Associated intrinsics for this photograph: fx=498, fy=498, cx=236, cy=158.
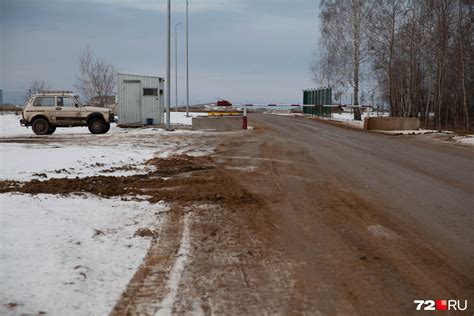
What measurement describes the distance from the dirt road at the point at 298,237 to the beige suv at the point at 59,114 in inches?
512

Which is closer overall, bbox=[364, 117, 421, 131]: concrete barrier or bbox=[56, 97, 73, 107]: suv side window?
bbox=[56, 97, 73, 107]: suv side window

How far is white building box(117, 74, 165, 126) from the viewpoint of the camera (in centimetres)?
2731

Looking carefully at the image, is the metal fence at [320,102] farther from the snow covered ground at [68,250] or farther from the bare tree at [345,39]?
the snow covered ground at [68,250]

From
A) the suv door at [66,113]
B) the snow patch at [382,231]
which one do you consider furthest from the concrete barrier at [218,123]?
the snow patch at [382,231]

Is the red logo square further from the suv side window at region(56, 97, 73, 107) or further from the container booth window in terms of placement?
the container booth window

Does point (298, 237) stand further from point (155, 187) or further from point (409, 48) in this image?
point (409, 48)

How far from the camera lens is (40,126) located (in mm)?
23359

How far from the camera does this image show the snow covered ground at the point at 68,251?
3.93 metres

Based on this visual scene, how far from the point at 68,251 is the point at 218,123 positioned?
64.9 feet

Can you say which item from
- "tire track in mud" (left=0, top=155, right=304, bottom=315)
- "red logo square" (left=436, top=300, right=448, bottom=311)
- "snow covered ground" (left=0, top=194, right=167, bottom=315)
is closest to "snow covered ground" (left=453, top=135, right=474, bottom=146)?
"tire track in mud" (left=0, top=155, right=304, bottom=315)

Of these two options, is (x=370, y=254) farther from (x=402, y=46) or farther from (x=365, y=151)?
(x=402, y=46)

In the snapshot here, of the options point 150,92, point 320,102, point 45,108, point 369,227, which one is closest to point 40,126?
point 45,108

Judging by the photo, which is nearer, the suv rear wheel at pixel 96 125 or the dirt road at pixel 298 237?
the dirt road at pixel 298 237

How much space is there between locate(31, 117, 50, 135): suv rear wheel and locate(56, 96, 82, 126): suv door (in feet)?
1.84
